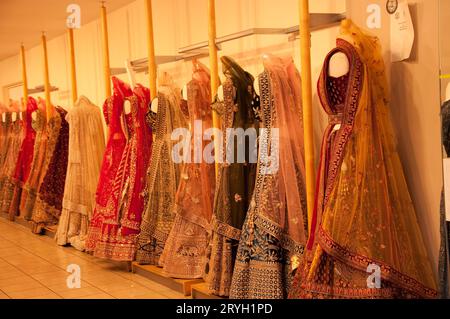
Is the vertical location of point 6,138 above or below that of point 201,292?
above

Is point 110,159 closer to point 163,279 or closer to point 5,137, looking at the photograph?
point 163,279

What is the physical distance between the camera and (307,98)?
8.64ft

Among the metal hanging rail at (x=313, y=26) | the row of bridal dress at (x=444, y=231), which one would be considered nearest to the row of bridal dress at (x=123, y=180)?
the metal hanging rail at (x=313, y=26)

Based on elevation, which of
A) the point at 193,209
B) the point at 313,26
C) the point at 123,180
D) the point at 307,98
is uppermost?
the point at 313,26

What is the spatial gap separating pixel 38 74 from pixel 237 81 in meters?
4.56

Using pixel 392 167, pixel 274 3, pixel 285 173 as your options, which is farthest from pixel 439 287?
pixel 274 3

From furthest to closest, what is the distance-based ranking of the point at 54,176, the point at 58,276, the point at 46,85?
the point at 46,85, the point at 54,176, the point at 58,276

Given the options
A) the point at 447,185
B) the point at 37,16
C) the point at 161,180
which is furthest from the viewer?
the point at 37,16

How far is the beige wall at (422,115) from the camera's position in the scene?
7.79 feet

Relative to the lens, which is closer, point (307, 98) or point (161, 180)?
point (307, 98)

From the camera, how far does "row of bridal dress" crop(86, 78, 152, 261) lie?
155 inches

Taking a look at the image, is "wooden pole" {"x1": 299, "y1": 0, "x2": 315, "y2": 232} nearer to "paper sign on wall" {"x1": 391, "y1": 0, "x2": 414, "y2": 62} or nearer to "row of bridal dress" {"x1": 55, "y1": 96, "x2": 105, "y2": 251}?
"paper sign on wall" {"x1": 391, "y1": 0, "x2": 414, "y2": 62}

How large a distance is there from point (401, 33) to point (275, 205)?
0.96 meters

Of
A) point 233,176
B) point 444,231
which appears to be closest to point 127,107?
point 233,176
